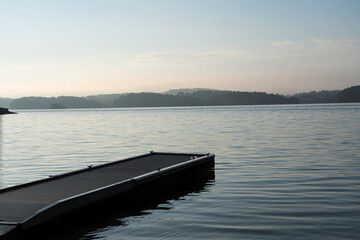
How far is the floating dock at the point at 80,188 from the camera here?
31.4 feet

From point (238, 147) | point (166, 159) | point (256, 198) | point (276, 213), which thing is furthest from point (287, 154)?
point (276, 213)

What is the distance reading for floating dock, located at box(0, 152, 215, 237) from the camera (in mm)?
9584

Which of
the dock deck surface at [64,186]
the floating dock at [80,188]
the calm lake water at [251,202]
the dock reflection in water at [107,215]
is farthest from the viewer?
the calm lake water at [251,202]

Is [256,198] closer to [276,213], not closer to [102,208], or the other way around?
[276,213]

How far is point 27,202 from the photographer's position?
10.9 m

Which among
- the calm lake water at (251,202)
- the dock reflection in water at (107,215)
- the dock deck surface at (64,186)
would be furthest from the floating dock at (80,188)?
the calm lake water at (251,202)

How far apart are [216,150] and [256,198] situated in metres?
16.1

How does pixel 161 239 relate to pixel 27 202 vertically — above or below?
below

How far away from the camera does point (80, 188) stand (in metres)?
13.0

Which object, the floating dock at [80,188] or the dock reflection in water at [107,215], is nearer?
the floating dock at [80,188]

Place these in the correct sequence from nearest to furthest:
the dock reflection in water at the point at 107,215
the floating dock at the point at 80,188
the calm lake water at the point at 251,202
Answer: the floating dock at the point at 80,188
the dock reflection in water at the point at 107,215
the calm lake water at the point at 251,202

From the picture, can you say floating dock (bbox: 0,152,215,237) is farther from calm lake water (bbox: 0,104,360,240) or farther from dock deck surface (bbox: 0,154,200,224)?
calm lake water (bbox: 0,104,360,240)

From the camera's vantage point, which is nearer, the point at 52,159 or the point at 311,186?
the point at 311,186

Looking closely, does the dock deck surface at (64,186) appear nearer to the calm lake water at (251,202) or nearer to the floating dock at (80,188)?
the floating dock at (80,188)
